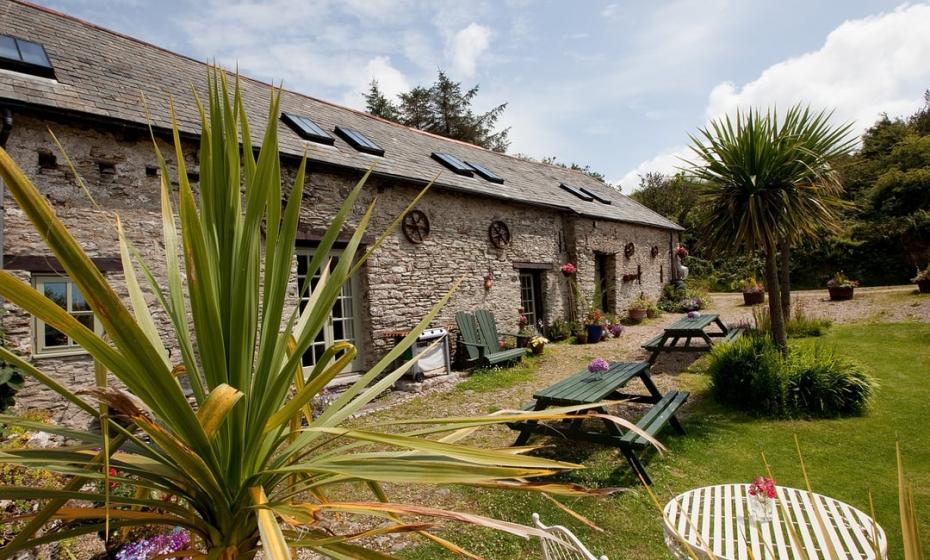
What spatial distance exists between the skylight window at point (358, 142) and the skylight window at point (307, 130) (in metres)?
0.38

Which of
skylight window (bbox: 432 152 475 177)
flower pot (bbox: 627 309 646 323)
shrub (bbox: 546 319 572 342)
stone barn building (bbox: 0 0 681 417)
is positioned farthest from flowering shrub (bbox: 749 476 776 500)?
flower pot (bbox: 627 309 646 323)

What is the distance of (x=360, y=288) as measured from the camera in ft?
23.1

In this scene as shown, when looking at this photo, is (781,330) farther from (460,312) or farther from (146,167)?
(146,167)

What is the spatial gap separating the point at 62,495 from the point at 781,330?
621 cm

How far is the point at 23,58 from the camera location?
15.8 feet

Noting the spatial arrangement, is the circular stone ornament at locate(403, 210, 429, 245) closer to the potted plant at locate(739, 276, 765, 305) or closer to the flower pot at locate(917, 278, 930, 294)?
the potted plant at locate(739, 276, 765, 305)

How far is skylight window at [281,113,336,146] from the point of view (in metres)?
6.97

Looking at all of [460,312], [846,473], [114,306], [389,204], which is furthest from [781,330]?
[114,306]

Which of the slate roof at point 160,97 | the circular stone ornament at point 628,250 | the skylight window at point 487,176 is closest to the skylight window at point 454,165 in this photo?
the slate roof at point 160,97

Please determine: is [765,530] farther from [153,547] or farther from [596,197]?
[596,197]

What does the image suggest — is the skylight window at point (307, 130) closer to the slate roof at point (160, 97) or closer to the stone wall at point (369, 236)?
the slate roof at point (160, 97)

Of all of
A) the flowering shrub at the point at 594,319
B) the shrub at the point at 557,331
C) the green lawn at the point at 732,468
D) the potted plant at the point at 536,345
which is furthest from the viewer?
the shrub at the point at 557,331

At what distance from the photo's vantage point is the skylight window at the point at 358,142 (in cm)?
764

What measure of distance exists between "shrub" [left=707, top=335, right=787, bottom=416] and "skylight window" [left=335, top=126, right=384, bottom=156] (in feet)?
19.7
